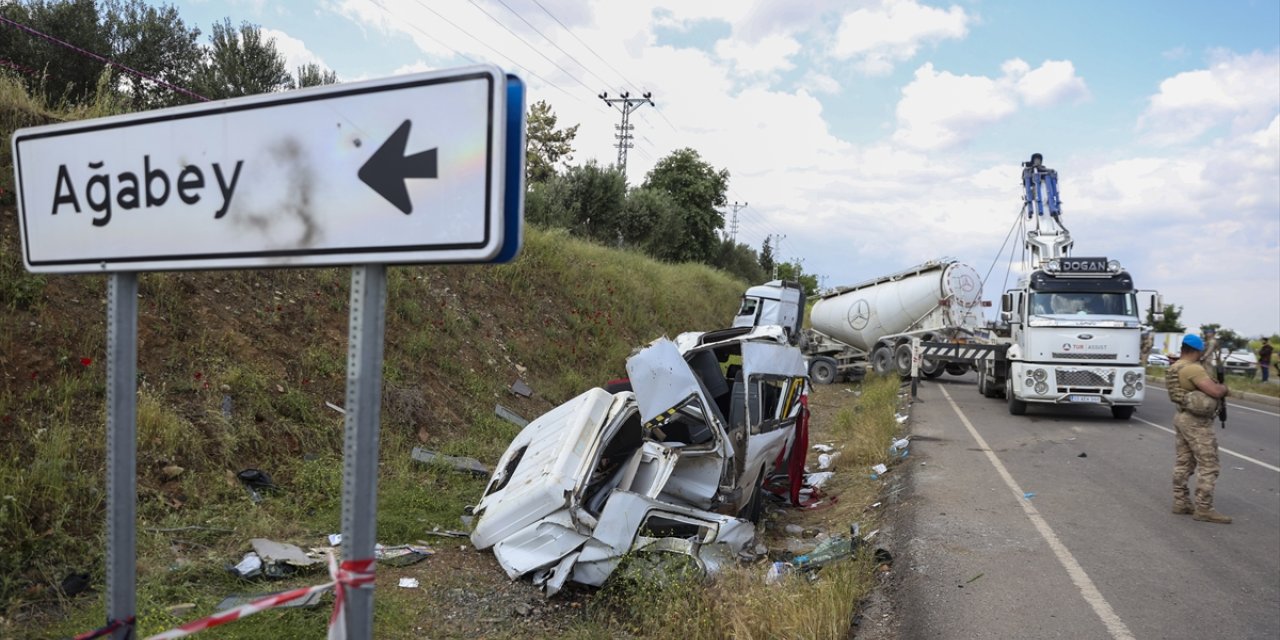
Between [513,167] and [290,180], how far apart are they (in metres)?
0.57

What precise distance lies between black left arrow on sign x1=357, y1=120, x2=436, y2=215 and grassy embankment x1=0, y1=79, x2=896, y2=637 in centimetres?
366

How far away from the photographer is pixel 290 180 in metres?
1.77

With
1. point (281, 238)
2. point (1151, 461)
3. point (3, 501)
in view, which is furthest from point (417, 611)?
point (1151, 461)

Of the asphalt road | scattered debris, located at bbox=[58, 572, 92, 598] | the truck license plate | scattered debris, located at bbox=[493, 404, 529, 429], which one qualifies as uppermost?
the truck license plate

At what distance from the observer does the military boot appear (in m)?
7.61

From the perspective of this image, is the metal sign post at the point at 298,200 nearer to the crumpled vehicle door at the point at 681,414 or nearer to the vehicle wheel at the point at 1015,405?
the crumpled vehicle door at the point at 681,414

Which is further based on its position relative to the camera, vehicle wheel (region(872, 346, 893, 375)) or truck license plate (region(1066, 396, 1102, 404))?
vehicle wheel (region(872, 346, 893, 375))

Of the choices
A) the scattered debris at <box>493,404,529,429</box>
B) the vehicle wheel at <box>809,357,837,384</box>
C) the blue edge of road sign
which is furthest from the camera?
the vehicle wheel at <box>809,357,837,384</box>

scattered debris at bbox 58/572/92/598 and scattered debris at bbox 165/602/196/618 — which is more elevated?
scattered debris at bbox 58/572/92/598

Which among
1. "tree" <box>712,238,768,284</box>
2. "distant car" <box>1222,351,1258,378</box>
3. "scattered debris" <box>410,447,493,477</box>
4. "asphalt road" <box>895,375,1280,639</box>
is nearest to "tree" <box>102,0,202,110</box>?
"scattered debris" <box>410,447,493,477</box>

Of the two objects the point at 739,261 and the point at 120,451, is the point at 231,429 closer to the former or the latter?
the point at 120,451

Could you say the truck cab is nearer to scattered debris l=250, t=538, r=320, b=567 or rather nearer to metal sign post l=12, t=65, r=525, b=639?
scattered debris l=250, t=538, r=320, b=567

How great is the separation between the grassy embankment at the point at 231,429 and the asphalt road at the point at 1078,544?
0.84 m

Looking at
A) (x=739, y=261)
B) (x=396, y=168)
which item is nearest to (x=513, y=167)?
(x=396, y=168)
